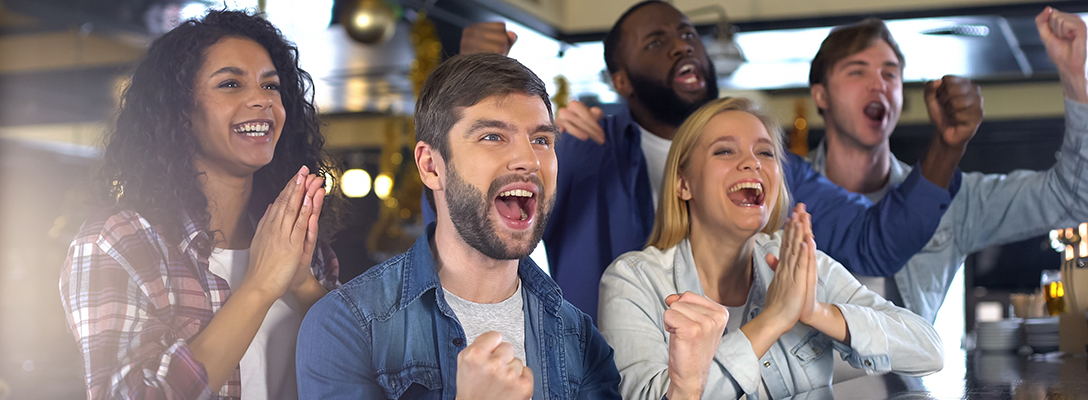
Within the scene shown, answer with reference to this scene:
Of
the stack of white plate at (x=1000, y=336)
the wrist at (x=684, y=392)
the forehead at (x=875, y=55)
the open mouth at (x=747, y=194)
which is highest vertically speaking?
the forehead at (x=875, y=55)

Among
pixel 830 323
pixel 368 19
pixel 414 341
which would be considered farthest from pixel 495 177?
pixel 368 19

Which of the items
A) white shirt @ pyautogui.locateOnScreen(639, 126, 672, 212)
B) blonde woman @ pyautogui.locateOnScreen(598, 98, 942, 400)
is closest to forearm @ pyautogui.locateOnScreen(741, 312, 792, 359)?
blonde woman @ pyautogui.locateOnScreen(598, 98, 942, 400)

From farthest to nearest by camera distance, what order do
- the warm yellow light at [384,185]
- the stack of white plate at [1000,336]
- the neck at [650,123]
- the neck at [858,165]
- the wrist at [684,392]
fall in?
the warm yellow light at [384,185] < the stack of white plate at [1000,336] < the neck at [858,165] < the neck at [650,123] < the wrist at [684,392]

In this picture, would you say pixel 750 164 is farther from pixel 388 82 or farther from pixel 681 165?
pixel 388 82

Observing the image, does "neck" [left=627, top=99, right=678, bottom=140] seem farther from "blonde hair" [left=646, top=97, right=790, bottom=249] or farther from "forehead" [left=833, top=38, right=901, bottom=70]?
"forehead" [left=833, top=38, right=901, bottom=70]

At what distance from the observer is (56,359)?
1408 mm

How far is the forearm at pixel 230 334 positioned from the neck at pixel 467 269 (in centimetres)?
Result: 28

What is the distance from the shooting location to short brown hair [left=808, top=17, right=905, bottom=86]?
252 cm

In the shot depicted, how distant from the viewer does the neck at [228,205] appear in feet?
4.63

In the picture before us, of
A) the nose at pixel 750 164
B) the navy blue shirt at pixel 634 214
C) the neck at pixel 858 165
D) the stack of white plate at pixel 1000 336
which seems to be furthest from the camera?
the stack of white plate at pixel 1000 336

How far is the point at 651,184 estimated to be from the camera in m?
2.40

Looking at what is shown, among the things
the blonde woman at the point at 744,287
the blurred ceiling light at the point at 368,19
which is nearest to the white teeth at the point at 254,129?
the blonde woman at the point at 744,287

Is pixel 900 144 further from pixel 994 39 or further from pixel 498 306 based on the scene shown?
pixel 498 306

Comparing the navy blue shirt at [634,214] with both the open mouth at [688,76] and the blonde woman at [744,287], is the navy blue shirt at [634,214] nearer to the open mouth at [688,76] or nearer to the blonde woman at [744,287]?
the open mouth at [688,76]
